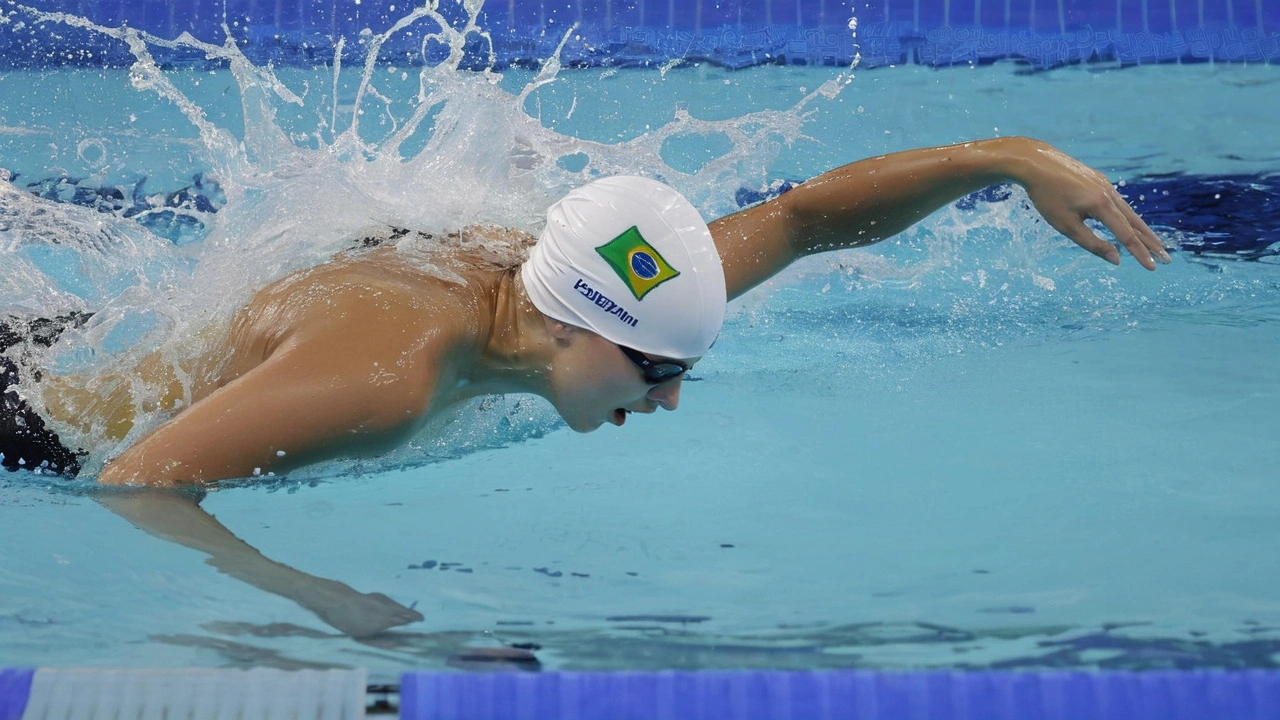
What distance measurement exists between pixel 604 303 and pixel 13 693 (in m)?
1.11

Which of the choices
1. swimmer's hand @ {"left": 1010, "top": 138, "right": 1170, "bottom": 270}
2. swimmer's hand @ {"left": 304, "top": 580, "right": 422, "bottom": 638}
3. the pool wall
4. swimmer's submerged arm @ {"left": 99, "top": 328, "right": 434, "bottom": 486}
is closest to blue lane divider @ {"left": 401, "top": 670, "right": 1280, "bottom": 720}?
swimmer's hand @ {"left": 304, "top": 580, "right": 422, "bottom": 638}

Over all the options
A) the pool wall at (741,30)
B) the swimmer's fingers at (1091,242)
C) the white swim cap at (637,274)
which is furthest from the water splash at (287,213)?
the pool wall at (741,30)

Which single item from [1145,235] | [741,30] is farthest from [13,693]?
[741,30]

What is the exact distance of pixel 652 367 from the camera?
232cm

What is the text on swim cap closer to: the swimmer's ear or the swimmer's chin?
the swimmer's ear

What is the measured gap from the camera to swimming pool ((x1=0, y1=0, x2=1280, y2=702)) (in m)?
A: 1.86

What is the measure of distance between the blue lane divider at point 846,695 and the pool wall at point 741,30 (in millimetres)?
4611

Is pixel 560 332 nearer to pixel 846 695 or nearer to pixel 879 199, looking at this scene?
pixel 879 199

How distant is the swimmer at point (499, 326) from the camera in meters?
1.92

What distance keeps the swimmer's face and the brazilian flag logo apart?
123mm

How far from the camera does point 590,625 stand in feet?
6.30

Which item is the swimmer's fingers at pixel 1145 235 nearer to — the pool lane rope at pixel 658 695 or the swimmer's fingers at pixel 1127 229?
the swimmer's fingers at pixel 1127 229

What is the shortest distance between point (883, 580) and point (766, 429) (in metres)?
0.98

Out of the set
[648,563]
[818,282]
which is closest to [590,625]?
[648,563]
